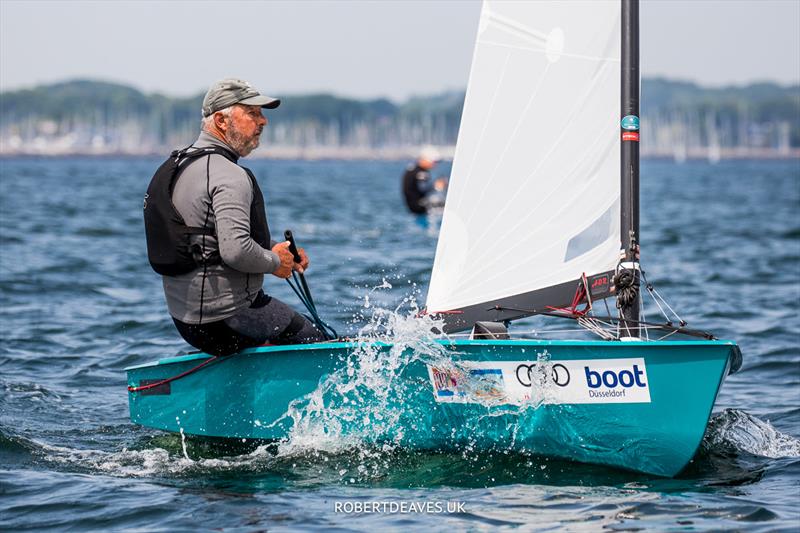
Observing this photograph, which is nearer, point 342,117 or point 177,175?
point 177,175

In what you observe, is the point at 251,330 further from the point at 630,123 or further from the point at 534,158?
the point at 630,123

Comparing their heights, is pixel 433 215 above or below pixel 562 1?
below

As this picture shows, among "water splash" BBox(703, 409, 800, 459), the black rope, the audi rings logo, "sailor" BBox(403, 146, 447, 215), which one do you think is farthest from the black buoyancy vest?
"sailor" BBox(403, 146, 447, 215)

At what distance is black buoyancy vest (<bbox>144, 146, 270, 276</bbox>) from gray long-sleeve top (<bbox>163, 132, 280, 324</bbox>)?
1.2 inches

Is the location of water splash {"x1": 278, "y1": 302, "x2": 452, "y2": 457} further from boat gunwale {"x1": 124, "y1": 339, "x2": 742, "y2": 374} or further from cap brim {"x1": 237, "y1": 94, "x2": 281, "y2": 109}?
cap brim {"x1": 237, "y1": 94, "x2": 281, "y2": 109}

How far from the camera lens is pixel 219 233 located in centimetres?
565

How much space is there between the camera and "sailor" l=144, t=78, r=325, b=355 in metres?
5.69

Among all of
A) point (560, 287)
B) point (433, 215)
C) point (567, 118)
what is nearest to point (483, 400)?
point (560, 287)

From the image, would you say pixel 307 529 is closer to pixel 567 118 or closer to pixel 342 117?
pixel 567 118

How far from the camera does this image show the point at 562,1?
249 inches

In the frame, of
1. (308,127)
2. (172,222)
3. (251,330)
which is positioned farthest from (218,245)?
(308,127)

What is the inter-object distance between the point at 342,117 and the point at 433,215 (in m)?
179

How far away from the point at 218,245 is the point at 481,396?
5.02 feet

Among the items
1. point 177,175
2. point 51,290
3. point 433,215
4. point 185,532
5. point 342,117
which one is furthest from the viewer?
point 342,117
